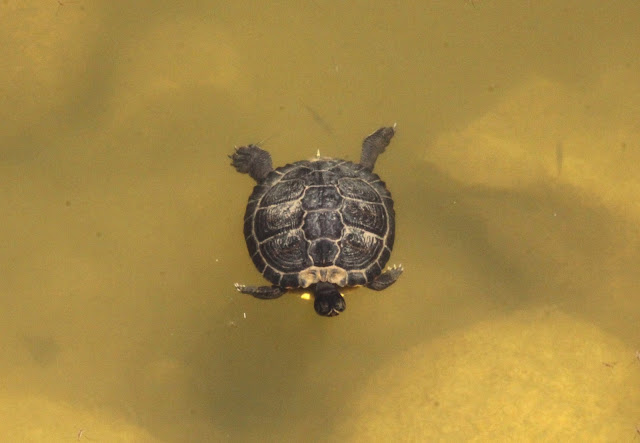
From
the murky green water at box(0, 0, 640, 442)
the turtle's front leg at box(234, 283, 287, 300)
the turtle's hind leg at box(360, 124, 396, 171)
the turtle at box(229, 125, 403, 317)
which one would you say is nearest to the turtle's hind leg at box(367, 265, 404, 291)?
the turtle at box(229, 125, 403, 317)

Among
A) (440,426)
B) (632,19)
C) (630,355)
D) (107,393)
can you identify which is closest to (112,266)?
(107,393)

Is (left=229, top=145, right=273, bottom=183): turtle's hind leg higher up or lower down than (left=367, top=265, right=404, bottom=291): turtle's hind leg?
higher up

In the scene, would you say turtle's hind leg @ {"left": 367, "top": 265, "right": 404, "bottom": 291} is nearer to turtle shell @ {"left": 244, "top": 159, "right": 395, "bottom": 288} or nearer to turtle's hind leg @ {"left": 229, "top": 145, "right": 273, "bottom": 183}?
turtle shell @ {"left": 244, "top": 159, "right": 395, "bottom": 288}

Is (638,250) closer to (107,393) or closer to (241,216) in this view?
(241,216)

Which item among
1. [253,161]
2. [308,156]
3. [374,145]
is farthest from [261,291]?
[374,145]

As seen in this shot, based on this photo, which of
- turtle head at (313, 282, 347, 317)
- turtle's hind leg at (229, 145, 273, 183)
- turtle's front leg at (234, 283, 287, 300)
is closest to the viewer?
turtle head at (313, 282, 347, 317)

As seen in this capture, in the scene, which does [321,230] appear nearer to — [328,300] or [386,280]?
[328,300]

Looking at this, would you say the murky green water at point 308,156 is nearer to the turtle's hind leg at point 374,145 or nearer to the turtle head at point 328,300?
the turtle's hind leg at point 374,145
